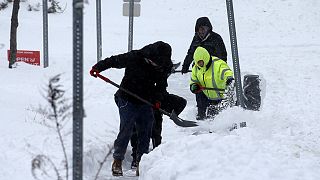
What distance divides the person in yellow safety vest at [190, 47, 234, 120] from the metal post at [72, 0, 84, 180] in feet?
16.4

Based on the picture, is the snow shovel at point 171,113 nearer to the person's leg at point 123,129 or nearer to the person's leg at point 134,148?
the person's leg at point 123,129

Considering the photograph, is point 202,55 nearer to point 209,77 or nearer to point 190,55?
point 209,77

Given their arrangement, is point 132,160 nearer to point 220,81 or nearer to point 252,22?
point 220,81

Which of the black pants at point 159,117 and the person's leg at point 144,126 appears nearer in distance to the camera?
the person's leg at point 144,126

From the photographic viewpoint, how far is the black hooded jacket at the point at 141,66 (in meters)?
6.30

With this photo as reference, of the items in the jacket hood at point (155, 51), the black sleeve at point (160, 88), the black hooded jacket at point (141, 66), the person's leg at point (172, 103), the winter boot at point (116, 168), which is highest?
the jacket hood at point (155, 51)

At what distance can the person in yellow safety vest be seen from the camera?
317 inches

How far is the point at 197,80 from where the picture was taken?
8.46m

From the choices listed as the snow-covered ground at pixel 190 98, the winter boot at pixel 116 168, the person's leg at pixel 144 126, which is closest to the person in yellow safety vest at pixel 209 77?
the snow-covered ground at pixel 190 98

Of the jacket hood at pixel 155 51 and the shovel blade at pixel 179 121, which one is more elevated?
the jacket hood at pixel 155 51

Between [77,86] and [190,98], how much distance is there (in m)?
9.39

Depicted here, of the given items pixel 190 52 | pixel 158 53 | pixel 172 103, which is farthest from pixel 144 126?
pixel 190 52

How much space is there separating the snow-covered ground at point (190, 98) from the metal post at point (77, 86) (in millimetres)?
935

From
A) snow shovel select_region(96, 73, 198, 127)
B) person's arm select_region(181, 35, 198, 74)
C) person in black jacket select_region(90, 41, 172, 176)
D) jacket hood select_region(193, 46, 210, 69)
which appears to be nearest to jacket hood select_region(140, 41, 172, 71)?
person in black jacket select_region(90, 41, 172, 176)
